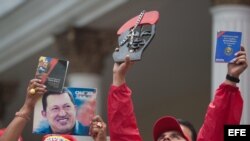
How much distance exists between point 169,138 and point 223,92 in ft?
1.36

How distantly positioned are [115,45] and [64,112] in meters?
9.63

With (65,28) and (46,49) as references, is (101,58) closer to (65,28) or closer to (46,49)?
(65,28)

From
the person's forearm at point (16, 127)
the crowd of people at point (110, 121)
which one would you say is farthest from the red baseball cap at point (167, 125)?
the person's forearm at point (16, 127)

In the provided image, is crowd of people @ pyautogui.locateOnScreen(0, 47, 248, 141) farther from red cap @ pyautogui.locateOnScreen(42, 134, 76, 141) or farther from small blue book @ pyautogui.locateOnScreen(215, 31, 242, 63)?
small blue book @ pyautogui.locateOnScreen(215, 31, 242, 63)

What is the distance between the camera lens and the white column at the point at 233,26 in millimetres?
10617

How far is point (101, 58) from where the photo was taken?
1460 centimetres

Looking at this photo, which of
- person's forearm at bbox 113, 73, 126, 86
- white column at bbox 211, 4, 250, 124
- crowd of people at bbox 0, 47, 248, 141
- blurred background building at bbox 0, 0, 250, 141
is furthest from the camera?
blurred background building at bbox 0, 0, 250, 141

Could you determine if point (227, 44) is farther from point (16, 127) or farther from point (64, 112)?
point (16, 127)

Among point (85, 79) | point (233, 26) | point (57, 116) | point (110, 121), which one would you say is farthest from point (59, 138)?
point (85, 79)

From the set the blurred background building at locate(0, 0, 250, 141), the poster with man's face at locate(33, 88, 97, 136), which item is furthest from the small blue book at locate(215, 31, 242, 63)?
the blurred background building at locate(0, 0, 250, 141)

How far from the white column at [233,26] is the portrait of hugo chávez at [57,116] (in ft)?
19.2

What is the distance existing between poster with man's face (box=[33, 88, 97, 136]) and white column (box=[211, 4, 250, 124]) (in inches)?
229

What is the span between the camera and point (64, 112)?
488cm

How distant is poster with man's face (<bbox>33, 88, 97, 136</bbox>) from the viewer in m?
4.86
